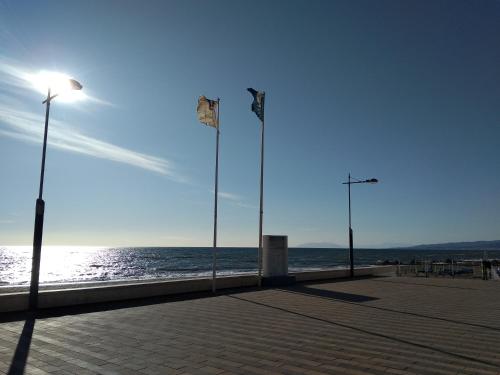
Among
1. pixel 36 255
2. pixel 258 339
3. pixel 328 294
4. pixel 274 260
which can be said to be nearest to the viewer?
pixel 258 339

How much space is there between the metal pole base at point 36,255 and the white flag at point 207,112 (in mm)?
6822

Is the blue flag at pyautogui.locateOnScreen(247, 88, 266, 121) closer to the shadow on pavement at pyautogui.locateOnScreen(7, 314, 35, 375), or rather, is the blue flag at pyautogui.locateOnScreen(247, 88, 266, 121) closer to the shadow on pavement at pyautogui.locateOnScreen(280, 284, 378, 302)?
the shadow on pavement at pyautogui.locateOnScreen(280, 284, 378, 302)

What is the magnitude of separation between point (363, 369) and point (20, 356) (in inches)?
190

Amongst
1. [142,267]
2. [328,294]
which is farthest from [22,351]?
[142,267]

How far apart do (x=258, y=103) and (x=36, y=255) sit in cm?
1054

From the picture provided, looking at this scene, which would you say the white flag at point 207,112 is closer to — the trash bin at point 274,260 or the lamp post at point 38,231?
the trash bin at point 274,260

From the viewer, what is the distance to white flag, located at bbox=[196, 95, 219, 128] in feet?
49.6

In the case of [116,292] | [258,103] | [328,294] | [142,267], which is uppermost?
[258,103]

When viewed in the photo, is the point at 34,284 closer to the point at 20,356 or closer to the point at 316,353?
the point at 20,356

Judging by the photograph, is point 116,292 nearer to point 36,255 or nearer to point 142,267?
point 36,255

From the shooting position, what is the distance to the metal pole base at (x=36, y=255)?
31.2ft

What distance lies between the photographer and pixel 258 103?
55.9ft

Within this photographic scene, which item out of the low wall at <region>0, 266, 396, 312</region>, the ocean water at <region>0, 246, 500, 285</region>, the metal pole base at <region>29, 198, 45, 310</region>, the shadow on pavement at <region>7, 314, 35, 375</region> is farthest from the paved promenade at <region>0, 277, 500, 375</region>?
the ocean water at <region>0, 246, 500, 285</region>

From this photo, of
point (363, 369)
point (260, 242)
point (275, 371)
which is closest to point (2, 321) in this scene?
point (275, 371)
